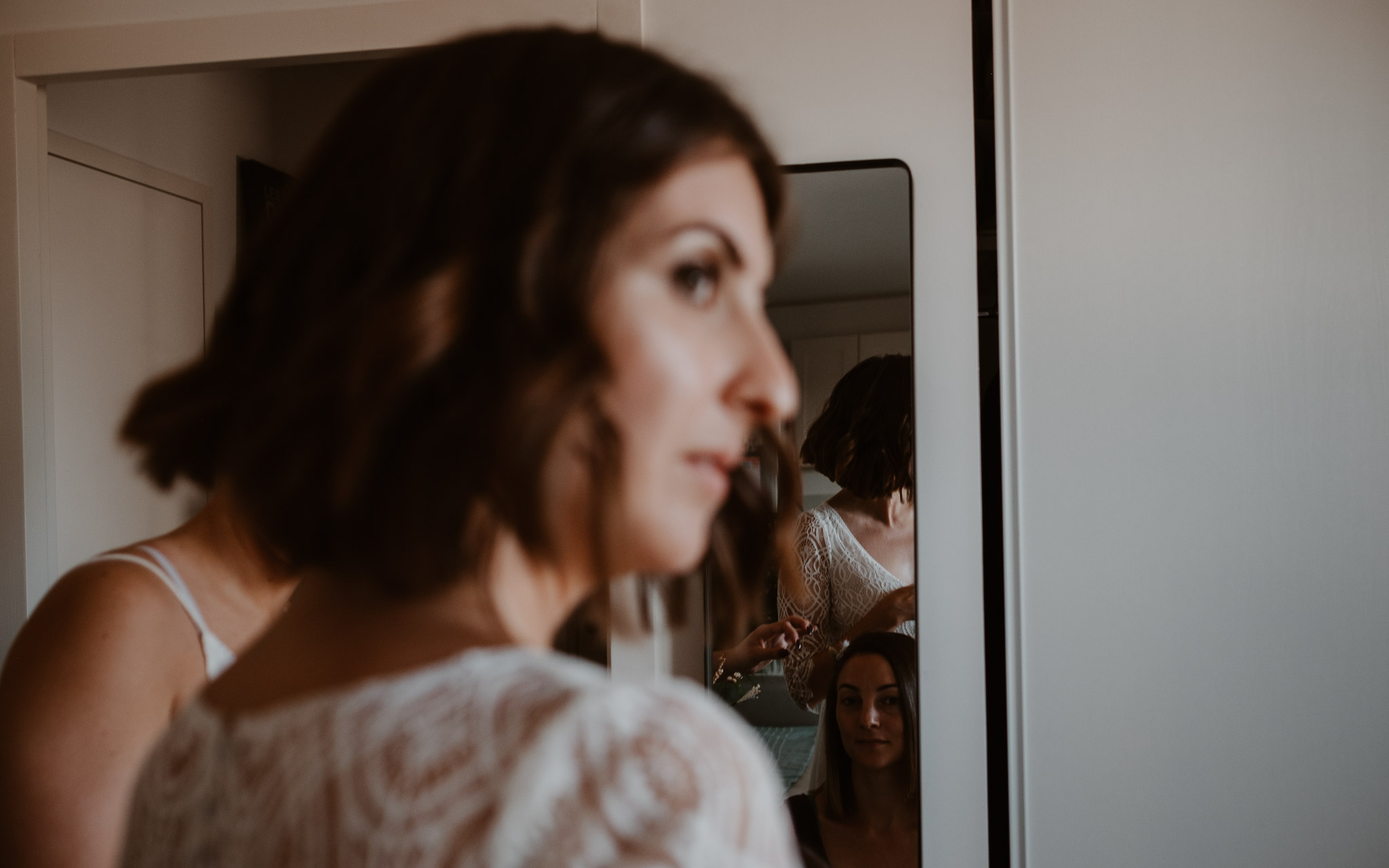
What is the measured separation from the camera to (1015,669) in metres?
1.39

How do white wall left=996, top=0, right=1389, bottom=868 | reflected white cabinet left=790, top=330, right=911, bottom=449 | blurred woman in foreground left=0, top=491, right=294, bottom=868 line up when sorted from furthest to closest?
reflected white cabinet left=790, top=330, right=911, bottom=449 → white wall left=996, top=0, right=1389, bottom=868 → blurred woman in foreground left=0, top=491, right=294, bottom=868

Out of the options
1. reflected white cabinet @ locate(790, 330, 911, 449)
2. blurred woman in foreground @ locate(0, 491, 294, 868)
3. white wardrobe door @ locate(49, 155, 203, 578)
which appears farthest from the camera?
white wardrobe door @ locate(49, 155, 203, 578)

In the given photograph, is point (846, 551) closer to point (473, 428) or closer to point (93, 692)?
point (93, 692)

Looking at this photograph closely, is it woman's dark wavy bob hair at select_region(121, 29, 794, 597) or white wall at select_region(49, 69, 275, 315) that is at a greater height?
white wall at select_region(49, 69, 275, 315)

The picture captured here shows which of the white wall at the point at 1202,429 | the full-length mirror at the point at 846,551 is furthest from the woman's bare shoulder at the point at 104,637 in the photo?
the white wall at the point at 1202,429

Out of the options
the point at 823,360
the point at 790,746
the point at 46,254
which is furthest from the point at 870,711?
the point at 46,254

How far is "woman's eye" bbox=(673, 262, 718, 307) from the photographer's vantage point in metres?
0.35

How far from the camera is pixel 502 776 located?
0.28 meters

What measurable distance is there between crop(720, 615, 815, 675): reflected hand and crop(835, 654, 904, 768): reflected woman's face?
0.08 metres

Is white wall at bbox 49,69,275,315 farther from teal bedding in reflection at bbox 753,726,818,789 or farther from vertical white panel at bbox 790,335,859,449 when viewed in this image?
teal bedding in reflection at bbox 753,726,818,789

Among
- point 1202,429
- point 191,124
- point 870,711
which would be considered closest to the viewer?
point 1202,429

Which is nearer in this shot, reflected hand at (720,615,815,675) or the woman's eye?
the woman's eye

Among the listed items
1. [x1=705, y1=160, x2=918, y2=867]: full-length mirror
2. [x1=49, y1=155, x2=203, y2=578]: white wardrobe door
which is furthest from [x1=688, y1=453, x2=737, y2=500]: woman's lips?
[x1=49, y1=155, x2=203, y2=578]: white wardrobe door

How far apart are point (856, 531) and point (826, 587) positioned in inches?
3.9
